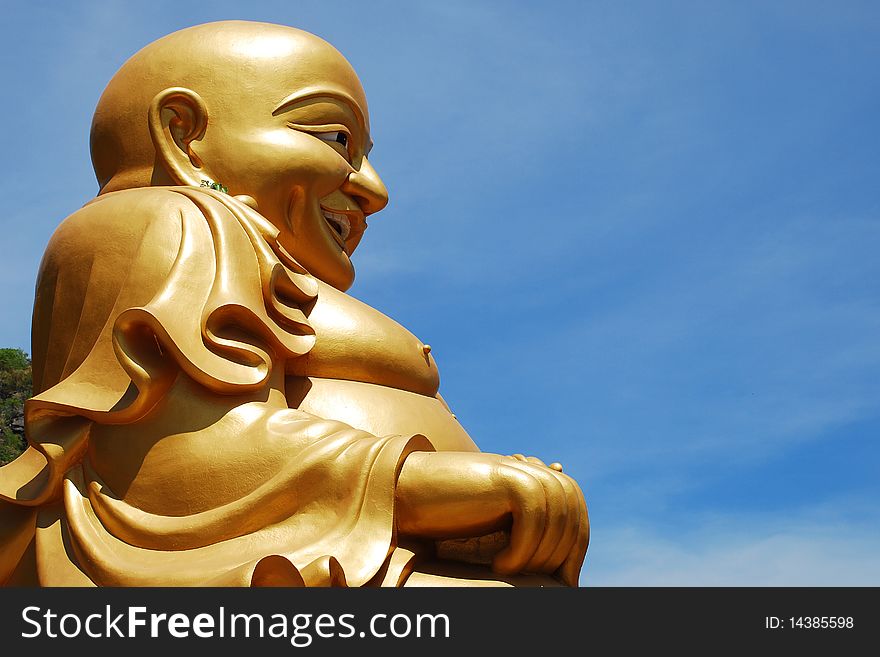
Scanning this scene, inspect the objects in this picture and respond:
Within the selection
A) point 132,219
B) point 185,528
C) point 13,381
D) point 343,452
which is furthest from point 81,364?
point 13,381

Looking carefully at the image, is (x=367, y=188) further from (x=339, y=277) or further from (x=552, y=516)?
(x=552, y=516)

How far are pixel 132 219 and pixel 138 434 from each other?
1.06 metres

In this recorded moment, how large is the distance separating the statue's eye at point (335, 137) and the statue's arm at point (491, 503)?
6.89 feet

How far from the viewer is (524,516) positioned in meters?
4.12

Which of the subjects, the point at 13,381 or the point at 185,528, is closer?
the point at 185,528

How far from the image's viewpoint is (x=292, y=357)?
A: 190 inches

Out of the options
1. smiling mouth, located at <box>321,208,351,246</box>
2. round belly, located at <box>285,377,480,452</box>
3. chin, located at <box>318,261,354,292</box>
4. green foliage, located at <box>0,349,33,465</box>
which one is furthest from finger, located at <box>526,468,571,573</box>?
green foliage, located at <box>0,349,33,465</box>

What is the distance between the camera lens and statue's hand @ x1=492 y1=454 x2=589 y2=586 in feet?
13.5

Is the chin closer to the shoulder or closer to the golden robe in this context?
the golden robe

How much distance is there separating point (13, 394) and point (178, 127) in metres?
14.3

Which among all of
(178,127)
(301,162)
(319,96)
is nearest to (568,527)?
(301,162)
